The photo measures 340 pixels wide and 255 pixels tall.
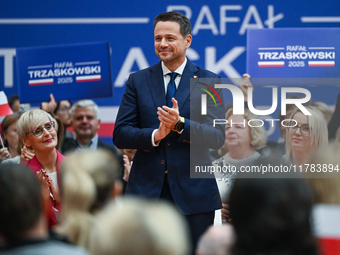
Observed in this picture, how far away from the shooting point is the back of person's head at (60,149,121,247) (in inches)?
64.0

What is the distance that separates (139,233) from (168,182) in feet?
4.66

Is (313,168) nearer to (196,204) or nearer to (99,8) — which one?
(196,204)

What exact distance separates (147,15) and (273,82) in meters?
2.82

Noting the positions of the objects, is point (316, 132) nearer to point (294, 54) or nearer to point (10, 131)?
point (294, 54)

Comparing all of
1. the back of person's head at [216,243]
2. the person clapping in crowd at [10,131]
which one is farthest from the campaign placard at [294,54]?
the back of person's head at [216,243]

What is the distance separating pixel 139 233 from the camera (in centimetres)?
113

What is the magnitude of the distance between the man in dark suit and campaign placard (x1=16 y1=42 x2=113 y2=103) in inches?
74.9

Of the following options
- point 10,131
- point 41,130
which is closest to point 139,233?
point 41,130

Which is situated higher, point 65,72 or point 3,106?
point 65,72

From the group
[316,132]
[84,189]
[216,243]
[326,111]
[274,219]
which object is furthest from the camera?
[326,111]

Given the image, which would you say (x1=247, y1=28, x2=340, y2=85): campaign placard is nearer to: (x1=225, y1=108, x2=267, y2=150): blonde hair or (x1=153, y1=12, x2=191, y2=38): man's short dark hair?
(x1=225, y1=108, x2=267, y2=150): blonde hair

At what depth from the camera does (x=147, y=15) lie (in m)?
6.25

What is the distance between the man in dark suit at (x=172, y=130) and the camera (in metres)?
2.51

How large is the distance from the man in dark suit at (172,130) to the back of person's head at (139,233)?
1280 mm
